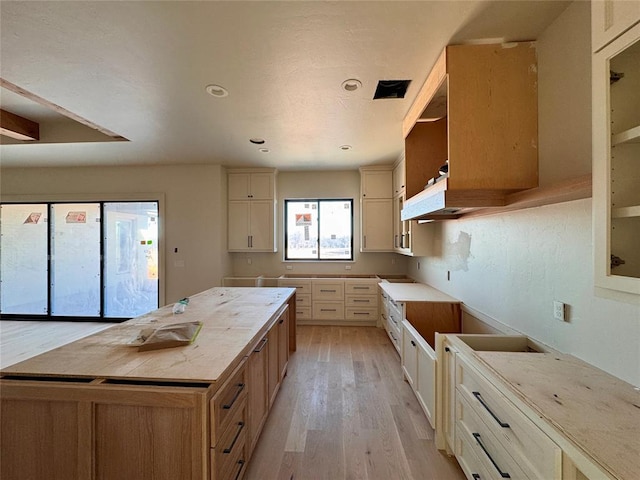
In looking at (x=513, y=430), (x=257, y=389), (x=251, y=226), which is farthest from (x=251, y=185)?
(x=513, y=430)

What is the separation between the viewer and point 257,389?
5.83ft

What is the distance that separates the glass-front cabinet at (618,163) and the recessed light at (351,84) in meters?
1.45

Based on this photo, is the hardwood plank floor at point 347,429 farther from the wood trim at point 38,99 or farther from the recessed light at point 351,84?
the wood trim at point 38,99

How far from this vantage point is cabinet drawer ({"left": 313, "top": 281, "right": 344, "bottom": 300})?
445cm

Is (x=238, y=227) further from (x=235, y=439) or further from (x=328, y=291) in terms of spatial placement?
(x=235, y=439)

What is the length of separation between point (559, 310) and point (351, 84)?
2.12 metres

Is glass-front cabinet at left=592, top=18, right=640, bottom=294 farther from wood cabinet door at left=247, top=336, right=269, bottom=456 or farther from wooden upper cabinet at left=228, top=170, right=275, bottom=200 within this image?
wooden upper cabinet at left=228, top=170, right=275, bottom=200

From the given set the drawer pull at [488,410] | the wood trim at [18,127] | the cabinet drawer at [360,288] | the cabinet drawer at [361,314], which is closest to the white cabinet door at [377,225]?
the cabinet drawer at [360,288]

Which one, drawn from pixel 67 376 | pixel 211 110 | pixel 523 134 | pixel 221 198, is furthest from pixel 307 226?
pixel 67 376

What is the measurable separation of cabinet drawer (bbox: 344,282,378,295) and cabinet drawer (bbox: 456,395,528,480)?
2818 mm

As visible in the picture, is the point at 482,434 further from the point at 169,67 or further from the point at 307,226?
the point at 307,226

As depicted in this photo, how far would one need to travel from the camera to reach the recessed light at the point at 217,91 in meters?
2.12

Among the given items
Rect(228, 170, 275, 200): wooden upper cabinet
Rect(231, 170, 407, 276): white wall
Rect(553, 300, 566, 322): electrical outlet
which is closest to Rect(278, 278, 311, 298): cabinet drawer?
Rect(231, 170, 407, 276): white wall

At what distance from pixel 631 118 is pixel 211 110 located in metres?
2.86
